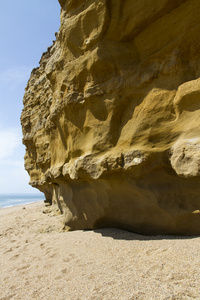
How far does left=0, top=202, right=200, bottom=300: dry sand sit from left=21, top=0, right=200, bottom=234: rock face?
1.64ft

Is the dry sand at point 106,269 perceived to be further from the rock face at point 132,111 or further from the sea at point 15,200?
the sea at point 15,200

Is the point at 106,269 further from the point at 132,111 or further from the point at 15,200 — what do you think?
the point at 15,200

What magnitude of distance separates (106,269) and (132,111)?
7.31 feet

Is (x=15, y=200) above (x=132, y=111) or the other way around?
the other way around

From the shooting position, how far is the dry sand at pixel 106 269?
5.72 ft

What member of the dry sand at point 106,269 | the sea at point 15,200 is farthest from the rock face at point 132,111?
the sea at point 15,200

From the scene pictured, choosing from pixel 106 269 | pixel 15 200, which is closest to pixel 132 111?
pixel 106 269

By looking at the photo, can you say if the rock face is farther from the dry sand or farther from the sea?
the sea

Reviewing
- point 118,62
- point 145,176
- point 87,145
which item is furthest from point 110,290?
point 118,62

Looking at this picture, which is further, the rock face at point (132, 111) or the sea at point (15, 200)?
the sea at point (15, 200)

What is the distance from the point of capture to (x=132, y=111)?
127 inches

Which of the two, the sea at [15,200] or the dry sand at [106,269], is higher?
the sea at [15,200]

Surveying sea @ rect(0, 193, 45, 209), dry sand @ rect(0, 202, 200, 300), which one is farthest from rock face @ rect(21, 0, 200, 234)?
sea @ rect(0, 193, 45, 209)

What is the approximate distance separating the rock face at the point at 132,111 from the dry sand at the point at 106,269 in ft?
1.64
